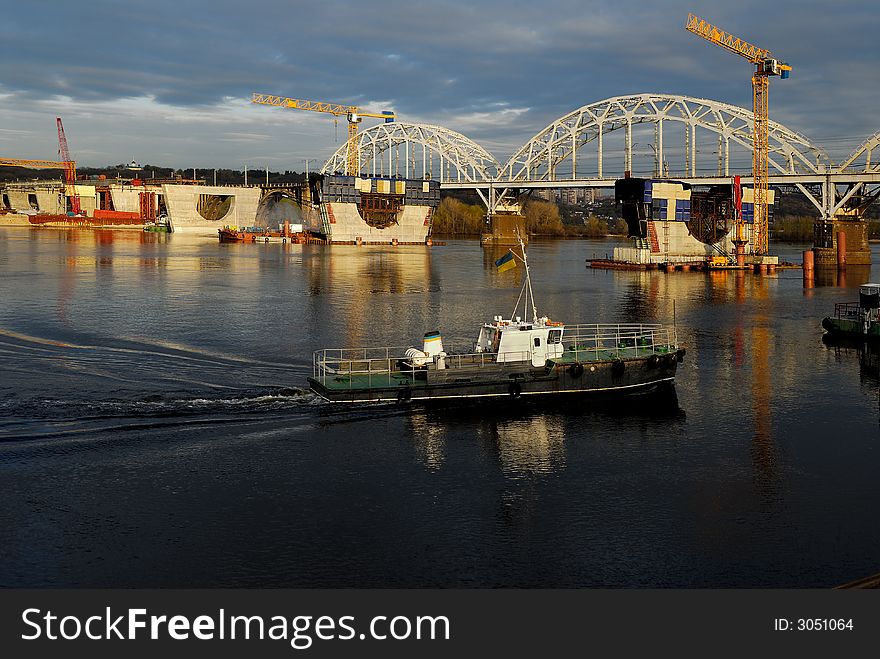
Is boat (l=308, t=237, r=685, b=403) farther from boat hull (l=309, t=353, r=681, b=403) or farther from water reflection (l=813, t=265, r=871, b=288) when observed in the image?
water reflection (l=813, t=265, r=871, b=288)

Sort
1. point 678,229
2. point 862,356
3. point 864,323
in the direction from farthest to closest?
point 678,229, point 864,323, point 862,356

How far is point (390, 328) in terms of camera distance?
60.5 m

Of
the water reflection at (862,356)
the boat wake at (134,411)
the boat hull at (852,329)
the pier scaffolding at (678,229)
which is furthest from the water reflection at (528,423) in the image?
the pier scaffolding at (678,229)

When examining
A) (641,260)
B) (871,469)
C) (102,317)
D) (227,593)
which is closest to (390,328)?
(102,317)

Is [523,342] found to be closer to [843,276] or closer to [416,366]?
[416,366]

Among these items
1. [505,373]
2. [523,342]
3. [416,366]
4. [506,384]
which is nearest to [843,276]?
[523,342]

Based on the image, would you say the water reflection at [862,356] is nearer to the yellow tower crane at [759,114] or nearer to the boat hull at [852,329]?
the boat hull at [852,329]

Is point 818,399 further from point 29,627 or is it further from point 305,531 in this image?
point 29,627

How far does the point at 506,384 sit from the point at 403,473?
1005 cm

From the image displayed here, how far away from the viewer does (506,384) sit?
A: 38.2m

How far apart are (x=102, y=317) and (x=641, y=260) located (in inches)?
3456

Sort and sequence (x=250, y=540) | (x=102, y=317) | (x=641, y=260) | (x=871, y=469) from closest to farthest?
(x=250, y=540)
(x=871, y=469)
(x=102, y=317)
(x=641, y=260)

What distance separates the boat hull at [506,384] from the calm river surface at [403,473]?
699mm

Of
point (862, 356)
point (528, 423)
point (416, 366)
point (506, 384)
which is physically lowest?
point (528, 423)
